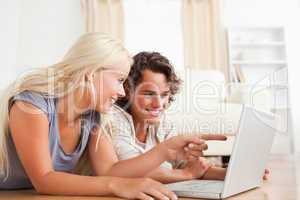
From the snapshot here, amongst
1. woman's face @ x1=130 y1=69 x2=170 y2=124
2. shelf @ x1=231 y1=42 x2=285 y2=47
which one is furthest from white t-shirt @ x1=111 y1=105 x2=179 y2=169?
shelf @ x1=231 y1=42 x2=285 y2=47

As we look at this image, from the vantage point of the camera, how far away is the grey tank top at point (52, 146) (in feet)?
3.67

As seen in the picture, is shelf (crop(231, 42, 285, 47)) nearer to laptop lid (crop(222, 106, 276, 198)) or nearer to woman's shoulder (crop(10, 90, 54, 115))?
laptop lid (crop(222, 106, 276, 198))

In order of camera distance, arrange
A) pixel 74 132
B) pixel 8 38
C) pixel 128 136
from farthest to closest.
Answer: pixel 8 38 → pixel 128 136 → pixel 74 132

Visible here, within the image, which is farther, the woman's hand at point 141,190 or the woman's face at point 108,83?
the woman's face at point 108,83

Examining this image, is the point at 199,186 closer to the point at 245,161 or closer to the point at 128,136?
the point at 245,161

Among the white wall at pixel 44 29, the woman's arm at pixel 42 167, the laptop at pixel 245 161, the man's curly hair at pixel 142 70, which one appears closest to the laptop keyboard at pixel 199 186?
the laptop at pixel 245 161

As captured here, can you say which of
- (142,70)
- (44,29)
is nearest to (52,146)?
(142,70)

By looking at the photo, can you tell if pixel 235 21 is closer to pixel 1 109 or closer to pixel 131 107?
pixel 131 107

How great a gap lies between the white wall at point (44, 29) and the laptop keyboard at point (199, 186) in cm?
368

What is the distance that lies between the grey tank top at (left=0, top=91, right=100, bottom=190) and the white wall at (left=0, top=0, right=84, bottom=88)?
11.5 ft

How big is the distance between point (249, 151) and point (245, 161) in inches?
1.1

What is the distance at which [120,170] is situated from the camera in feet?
3.88

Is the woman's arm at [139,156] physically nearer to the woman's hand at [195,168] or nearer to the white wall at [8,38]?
the woman's hand at [195,168]

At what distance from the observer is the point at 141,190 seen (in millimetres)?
949
